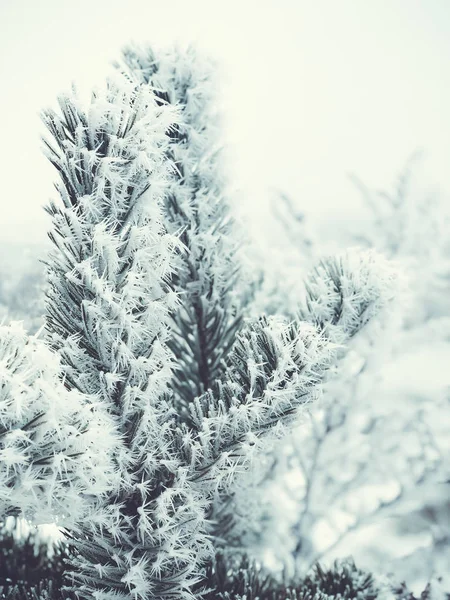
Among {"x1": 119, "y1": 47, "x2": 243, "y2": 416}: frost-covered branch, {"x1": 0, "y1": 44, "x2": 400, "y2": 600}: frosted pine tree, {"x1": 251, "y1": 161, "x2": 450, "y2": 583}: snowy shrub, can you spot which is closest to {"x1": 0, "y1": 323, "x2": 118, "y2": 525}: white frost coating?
{"x1": 0, "y1": 44, "x2": 400, "y2": 600}: frosted pine tree

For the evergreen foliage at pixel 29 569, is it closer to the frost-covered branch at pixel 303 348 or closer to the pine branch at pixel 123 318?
the pine branch at pixel 123 318

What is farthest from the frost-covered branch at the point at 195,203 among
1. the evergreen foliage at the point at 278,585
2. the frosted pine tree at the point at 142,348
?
the evergreen foliage at the point at 278,585

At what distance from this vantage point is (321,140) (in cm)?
150

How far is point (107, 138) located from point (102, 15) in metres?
0.74

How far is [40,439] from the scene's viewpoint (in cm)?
29

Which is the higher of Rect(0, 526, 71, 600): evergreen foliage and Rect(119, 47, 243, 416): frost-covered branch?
Rect(119, 47, 243, 416): frost-covered branch

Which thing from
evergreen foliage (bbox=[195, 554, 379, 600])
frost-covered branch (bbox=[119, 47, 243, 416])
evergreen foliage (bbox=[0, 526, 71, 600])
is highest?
frost-covered branch (bbox=[119, 47, 243, 416])

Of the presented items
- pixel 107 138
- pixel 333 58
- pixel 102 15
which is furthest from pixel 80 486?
pixel 333 58

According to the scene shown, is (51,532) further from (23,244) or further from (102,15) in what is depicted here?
(102,15)

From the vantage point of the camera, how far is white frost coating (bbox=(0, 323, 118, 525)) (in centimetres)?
28

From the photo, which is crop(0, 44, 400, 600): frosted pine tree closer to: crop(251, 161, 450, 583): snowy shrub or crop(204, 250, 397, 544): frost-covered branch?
crop(204, 250, 397, 544): frost-covered branch

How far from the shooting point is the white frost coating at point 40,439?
0.92 ft

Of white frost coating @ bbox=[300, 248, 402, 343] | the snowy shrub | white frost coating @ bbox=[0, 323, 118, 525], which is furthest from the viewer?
the snowy shrub

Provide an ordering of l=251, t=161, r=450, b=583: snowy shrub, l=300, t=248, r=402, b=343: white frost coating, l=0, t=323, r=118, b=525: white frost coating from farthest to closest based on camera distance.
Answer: l=251, t=161, r=450, b=583: snowy shrub → l=300, t=248, r=402, b=343: white frost coating → l=0, t=323, r=118, b=525: white frost coating
